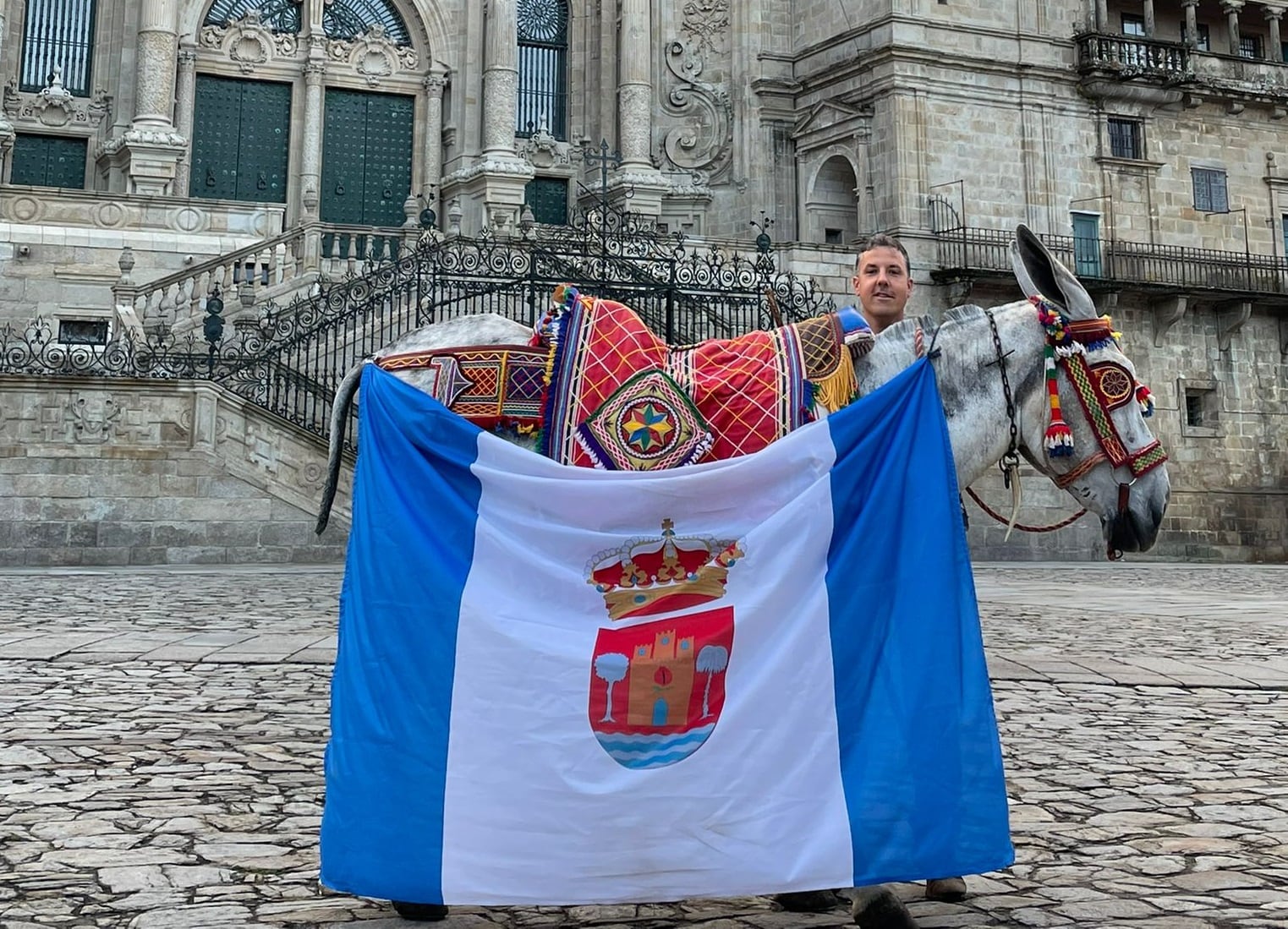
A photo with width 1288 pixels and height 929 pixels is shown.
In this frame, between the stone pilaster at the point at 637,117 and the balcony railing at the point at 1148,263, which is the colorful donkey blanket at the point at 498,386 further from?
the stone pilaster at the point at 637,117

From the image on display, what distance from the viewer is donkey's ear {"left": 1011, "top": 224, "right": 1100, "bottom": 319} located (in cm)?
445

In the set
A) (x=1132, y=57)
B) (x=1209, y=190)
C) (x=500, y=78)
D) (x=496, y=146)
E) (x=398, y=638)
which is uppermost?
(x=1132, y=57)

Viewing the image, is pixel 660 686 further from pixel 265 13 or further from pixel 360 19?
pixel 360 19

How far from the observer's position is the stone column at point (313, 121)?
31.6m

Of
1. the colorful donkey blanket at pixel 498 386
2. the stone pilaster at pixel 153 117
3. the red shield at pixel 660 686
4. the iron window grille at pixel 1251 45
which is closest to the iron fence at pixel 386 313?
the stone pilaster at pixel 153 117

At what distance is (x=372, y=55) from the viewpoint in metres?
32.8

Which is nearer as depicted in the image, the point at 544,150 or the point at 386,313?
the point at 386,313

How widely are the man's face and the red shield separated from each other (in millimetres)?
1621

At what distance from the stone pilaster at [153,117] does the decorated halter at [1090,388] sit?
25.7 meters

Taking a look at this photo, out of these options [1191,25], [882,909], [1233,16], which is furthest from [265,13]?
[882,909]

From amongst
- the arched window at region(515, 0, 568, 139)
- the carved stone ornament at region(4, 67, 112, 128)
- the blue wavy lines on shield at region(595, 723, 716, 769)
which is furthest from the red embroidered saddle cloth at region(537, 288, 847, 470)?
the arched window at region(515, 0, 568, 139)

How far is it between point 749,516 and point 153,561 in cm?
1633

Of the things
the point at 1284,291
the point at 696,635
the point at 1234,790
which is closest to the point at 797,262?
the point at 1284,291

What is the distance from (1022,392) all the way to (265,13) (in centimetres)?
3142
